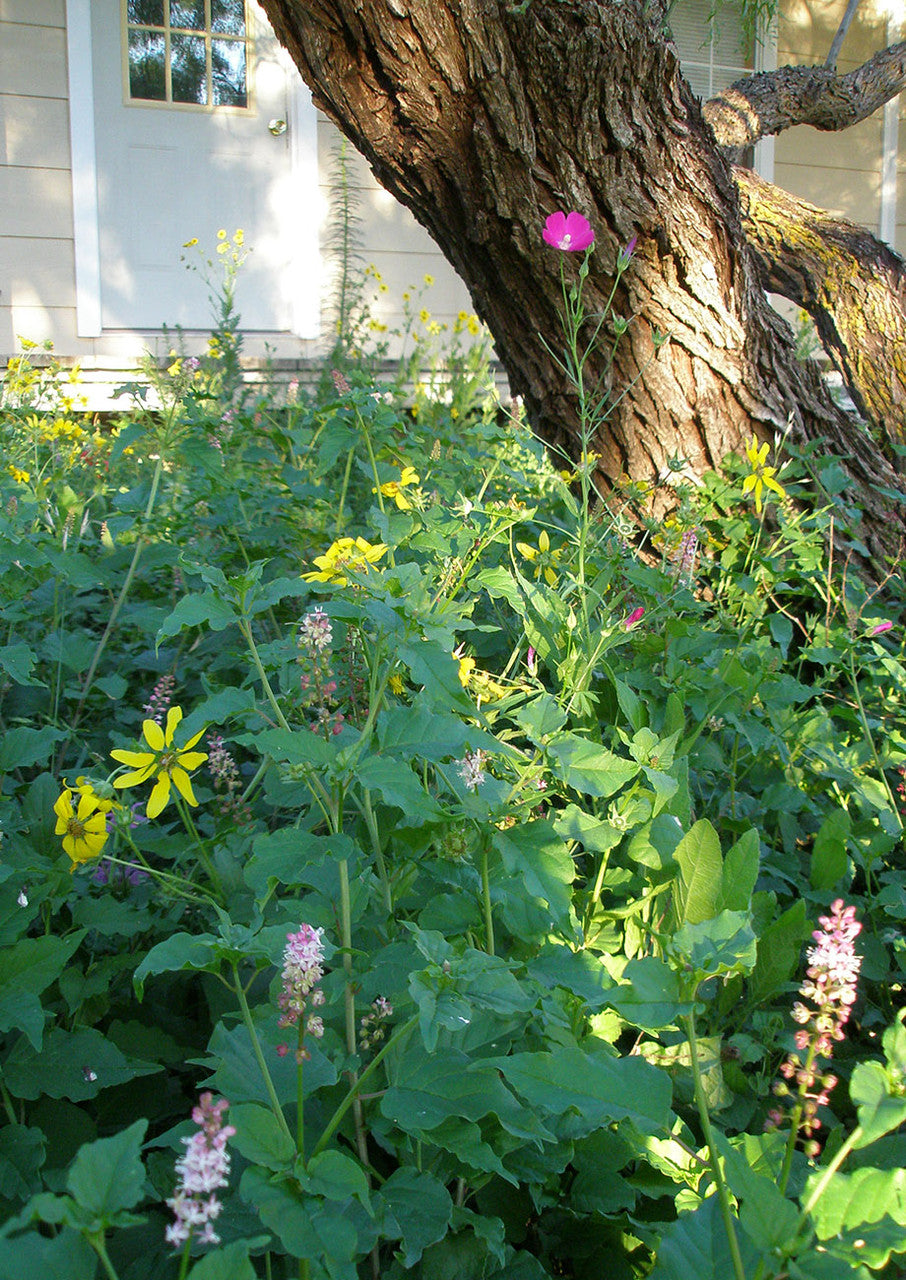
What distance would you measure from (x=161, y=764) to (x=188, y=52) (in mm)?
5834

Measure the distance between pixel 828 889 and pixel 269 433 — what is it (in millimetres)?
1359

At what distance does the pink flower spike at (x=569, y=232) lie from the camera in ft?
5.44

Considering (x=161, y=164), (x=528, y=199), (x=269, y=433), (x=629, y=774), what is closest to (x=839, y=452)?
(x=528, y=199)

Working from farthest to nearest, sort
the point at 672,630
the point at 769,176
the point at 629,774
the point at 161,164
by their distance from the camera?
the point at 769,176 < the point at 161,164 < the point at 672,630 < the point at 629,774

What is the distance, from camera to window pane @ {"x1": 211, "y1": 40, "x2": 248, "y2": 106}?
18.8ft

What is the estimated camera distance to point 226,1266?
53 cm

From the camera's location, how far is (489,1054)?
0.90 metres

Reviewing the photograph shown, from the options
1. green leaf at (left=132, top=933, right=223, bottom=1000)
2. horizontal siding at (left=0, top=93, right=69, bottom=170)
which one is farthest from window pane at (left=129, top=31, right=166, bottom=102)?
green leaf at (left=132, top=933, right=223, bottom=1000)

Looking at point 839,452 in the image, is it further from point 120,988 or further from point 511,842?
→ point 120,988

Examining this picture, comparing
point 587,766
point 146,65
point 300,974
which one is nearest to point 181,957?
point 300,974

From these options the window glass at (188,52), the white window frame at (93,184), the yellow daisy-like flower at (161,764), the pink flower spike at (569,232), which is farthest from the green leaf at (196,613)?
the window glass at (188,52)

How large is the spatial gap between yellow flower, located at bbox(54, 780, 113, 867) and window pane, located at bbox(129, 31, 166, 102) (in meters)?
5.64

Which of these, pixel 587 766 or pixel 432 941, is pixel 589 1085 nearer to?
pixel 432 941

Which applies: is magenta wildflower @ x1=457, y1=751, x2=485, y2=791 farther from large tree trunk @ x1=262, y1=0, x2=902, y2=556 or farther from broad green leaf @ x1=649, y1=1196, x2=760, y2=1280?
large tree trunk @ x1=262, y1=0, x2=902, y2=556
